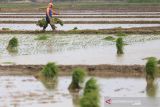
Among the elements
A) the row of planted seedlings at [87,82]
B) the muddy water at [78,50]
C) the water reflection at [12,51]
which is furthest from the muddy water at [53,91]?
the water reflection at [12,51]

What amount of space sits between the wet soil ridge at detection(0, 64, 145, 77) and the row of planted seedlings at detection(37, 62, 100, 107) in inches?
31.2

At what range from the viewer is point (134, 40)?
19.0 meters

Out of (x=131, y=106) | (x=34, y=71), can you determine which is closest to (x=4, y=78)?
(x=34, y=71)

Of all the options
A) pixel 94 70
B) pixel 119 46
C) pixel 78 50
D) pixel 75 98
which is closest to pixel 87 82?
pixel 75 98

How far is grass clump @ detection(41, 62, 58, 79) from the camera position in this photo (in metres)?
10.5

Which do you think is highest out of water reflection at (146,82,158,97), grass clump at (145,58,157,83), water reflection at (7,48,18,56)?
grass clump at (145,58,157,83)

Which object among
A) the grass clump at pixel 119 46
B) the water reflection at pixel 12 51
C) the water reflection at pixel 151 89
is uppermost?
the water reflection at pixel 151 89

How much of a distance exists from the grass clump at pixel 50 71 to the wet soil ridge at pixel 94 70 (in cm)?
88

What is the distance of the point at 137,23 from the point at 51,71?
18156 millimetres

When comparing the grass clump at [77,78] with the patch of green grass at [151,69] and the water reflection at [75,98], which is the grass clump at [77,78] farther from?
the patch of green grass at [151,69]

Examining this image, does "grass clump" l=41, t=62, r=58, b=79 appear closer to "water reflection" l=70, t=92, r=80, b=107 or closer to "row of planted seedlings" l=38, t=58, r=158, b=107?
"row of planted seedlings" l=38, t=58, r=158, b=107

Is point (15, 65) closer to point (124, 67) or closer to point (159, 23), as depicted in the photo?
point (124, 67)

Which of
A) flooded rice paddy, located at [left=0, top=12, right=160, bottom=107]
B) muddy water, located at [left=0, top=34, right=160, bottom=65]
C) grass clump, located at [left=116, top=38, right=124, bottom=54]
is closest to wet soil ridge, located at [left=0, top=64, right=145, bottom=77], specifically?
flooded rice paddy, located at [left=0, top=12, right=160, bottom=107]

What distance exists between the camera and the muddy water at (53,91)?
27.8 ft
